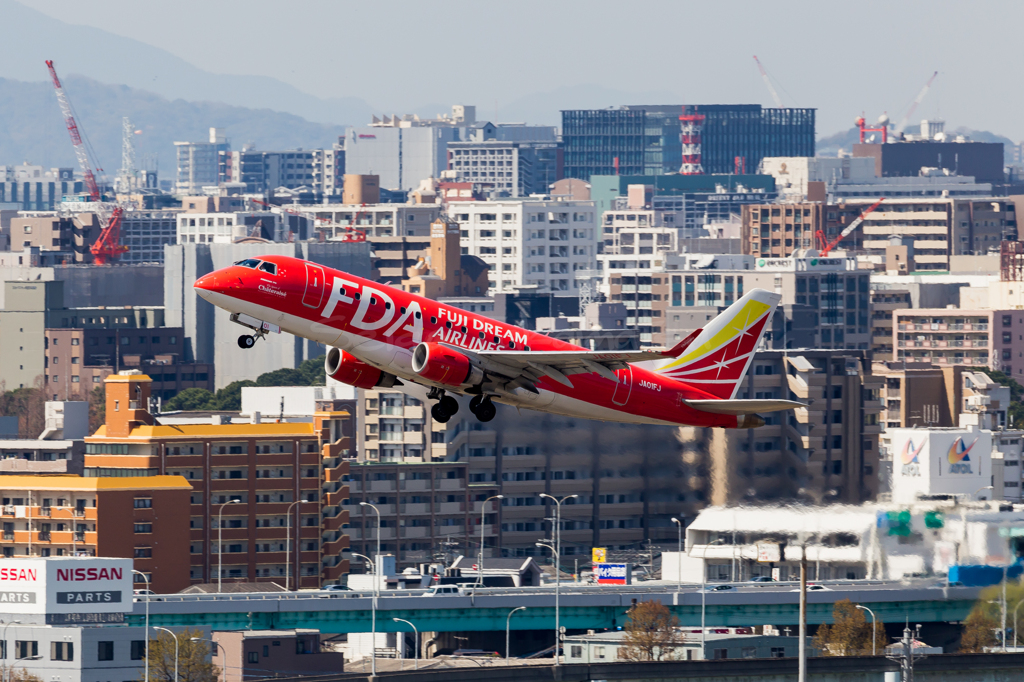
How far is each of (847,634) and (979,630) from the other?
1077 cm

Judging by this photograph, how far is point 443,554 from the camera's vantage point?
17375 cm

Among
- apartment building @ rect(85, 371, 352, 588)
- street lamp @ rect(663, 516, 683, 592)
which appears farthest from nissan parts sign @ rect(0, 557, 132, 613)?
street lamp @ rect(663, 516, 683, 592)

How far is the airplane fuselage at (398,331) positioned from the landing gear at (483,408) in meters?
0.35

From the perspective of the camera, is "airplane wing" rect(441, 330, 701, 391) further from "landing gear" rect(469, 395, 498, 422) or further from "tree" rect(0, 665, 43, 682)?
"tree" rect(0, 665, 43, 682)

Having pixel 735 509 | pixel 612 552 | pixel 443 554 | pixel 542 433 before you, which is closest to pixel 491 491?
pixel 443 554

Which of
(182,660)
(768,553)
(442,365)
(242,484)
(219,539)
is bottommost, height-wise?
(182,660)

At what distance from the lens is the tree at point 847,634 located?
12762 centimetres

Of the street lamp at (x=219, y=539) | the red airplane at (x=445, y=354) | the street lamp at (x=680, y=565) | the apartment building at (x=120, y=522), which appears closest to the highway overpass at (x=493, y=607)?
the street lamp at (x=680, y=565)

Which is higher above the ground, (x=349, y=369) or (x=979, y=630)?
(x=349, y=369)

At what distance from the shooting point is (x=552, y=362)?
66250mm

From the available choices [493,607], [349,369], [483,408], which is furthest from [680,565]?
[349,369]

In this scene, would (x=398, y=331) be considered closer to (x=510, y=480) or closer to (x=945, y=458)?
(x=510, y=480)

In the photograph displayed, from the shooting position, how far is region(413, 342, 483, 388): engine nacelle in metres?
65.4

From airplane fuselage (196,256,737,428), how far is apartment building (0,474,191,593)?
82739mm
